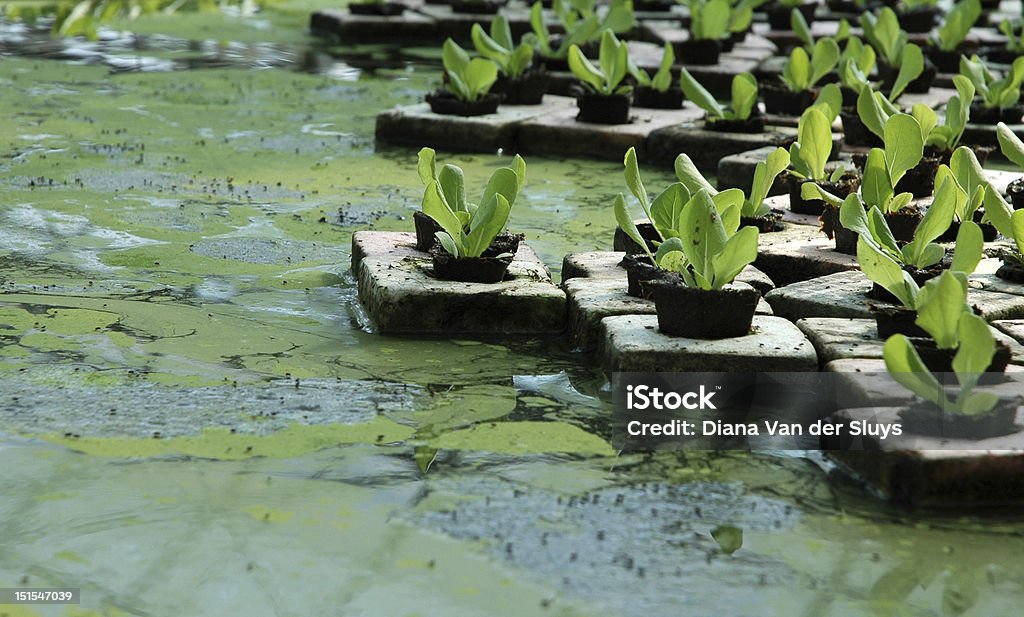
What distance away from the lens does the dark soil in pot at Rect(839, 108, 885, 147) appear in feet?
15.1

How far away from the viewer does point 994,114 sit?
4852 millimetres

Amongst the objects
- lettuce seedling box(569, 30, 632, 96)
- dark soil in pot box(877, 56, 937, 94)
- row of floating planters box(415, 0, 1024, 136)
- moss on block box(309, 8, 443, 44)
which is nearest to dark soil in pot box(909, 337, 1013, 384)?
row of floating planters box(415, 0, 1024, 136)

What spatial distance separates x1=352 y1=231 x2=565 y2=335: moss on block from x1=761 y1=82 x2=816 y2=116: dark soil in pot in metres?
2.47

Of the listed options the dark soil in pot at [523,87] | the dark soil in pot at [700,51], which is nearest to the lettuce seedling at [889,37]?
the dark soil in pot at [700,51]

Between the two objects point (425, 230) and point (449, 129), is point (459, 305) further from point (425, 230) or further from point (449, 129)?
point (449, 129)

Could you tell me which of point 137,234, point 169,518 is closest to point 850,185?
point 137,234

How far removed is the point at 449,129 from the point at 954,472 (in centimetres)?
319

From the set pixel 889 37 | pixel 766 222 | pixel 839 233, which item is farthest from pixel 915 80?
pixel 839 233

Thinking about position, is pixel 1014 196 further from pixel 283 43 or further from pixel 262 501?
pixel 283 43

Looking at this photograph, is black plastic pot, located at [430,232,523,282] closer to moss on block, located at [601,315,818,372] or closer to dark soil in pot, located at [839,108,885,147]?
moss on block, located at [601,315,818,372]

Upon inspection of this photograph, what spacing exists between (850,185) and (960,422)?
1435 mm

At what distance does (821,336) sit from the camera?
8.35ft

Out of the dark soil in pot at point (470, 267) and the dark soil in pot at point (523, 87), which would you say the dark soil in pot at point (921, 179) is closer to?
the dark soil in pot at point (470, 267)

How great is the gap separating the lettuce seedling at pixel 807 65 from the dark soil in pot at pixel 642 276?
7.79 feet
